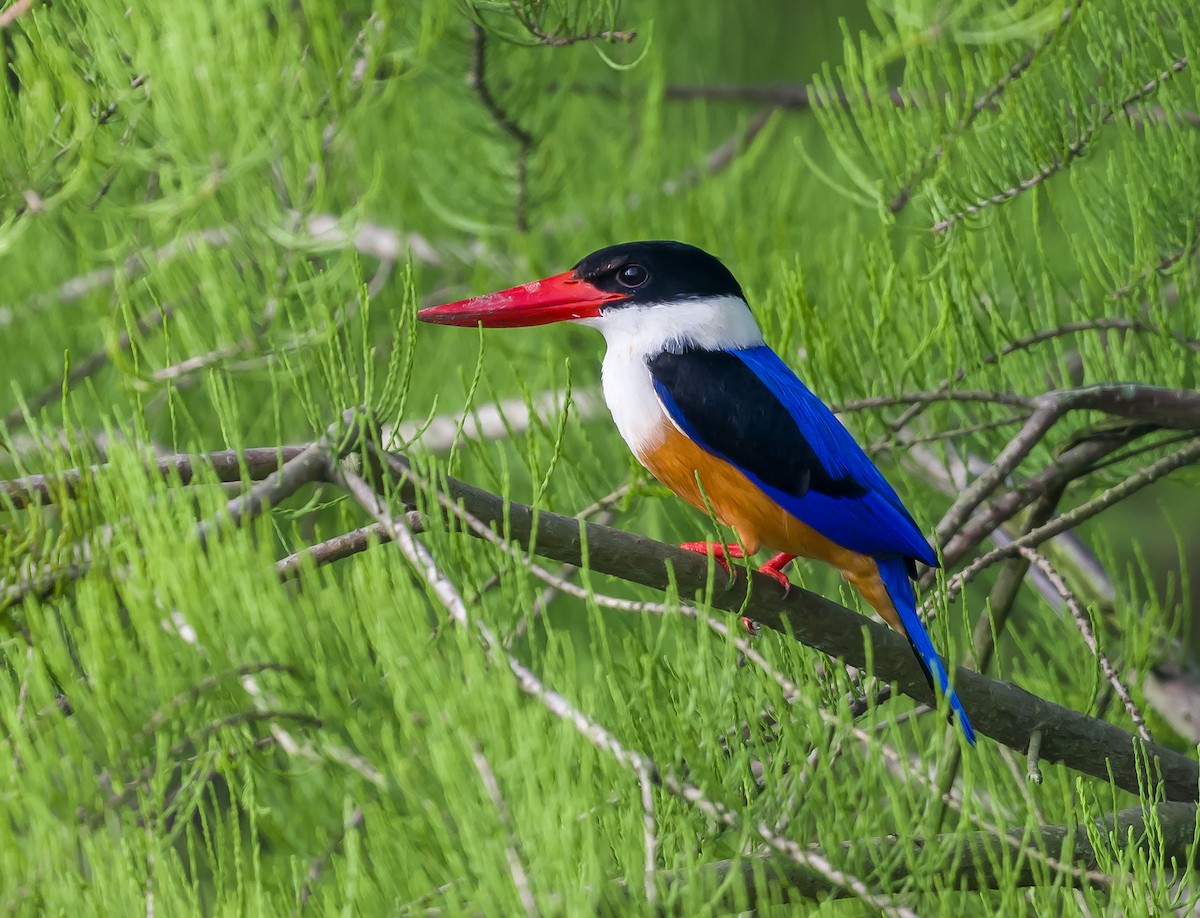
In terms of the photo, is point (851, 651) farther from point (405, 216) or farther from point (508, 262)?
point (405, 216)

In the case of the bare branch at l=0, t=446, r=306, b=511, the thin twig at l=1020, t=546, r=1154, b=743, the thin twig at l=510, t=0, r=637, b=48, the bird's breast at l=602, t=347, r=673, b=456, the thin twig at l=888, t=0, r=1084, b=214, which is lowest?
the thin twig at l=1020, t=546, r=1154, b=743

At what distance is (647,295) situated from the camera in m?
1.89

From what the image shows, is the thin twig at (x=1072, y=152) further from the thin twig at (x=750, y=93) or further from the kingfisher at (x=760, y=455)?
the thin twig at (x=750, y=93)

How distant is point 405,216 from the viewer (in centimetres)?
307

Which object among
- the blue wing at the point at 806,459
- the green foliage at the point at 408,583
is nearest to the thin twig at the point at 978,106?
the green foliage at the point at 408,583

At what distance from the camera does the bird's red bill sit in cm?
170

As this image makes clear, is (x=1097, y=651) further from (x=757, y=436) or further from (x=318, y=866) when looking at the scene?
(x=318, y=866)

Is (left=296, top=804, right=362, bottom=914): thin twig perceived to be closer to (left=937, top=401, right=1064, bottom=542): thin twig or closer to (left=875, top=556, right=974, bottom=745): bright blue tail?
(left=875, top=556, right=974, bottom=745): bright blue tail

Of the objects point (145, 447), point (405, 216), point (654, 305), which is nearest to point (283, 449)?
point (145, 447)

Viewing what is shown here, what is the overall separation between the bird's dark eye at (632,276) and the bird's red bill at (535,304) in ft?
0.08

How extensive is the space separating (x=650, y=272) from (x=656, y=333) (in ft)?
0.33

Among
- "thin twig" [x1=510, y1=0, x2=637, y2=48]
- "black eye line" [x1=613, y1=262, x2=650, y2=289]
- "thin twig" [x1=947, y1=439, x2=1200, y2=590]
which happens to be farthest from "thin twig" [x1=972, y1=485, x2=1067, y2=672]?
"thin twig" [x1=510, y1=0, x2=637, y2=48]

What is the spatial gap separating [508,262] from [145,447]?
2.14 metres

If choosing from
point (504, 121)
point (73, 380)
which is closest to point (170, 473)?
point (504, 121)
